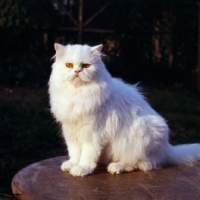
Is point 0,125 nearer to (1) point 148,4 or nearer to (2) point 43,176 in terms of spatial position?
(2) point 43,176

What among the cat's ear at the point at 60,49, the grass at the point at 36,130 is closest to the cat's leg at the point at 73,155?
the cat's ear at the point at 60,49

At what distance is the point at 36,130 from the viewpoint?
15.4 ft

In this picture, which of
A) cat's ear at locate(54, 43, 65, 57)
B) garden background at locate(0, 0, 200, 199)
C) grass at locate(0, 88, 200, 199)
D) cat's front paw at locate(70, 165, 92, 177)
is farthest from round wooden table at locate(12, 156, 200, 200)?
garden background at locate(0, 0, 200, 199)

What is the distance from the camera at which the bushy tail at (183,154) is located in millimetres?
2632

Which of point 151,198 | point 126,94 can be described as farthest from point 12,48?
point 151,198

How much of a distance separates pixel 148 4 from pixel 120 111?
4703mm

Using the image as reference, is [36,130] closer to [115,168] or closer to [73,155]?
[73,155]

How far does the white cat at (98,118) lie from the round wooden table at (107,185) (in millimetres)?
74

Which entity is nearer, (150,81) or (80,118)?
(80,118)

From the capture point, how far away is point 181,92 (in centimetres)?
648

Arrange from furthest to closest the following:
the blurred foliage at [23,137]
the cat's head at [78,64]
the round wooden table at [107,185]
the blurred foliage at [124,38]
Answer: the blurred foliage at [124,38], the blurred foliage at [23,137], the cat's head at [78,64], the round wooden table at [107,185]

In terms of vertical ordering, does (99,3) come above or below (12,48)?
above

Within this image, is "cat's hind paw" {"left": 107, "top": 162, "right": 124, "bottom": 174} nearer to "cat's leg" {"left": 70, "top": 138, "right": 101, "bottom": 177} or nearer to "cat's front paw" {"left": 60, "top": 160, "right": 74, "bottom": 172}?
"cat's leg" {"left": 70, "top": 138, "right": 101, "bottom": 177}

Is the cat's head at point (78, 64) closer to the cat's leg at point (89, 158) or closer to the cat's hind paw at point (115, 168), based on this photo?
the cat's leg at point (89, 158)
